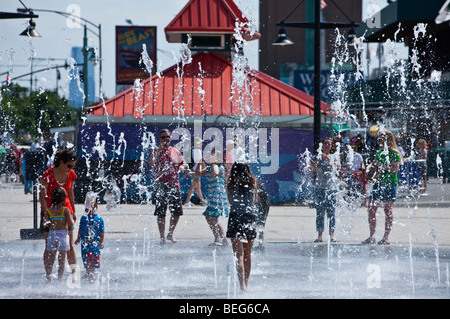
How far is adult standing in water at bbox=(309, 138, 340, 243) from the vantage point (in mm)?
11039

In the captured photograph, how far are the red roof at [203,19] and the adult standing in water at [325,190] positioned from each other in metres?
9.51

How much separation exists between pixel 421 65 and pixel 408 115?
2777 mm

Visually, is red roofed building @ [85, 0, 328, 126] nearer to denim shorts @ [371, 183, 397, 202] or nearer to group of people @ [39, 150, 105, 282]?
denim shorts @ [371, 183, 397, 202]

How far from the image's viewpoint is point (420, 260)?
9.48 meters

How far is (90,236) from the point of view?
793 cm

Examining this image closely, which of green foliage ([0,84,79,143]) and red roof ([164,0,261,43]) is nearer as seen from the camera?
red roof ([164,0,261,43])

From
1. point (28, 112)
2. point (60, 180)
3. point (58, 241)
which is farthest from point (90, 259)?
point (28, 112)

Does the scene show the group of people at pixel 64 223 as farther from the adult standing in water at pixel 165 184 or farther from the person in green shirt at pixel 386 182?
the person in green shirt at pixel 386 182

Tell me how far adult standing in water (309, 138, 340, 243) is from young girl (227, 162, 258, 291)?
3.71 meters

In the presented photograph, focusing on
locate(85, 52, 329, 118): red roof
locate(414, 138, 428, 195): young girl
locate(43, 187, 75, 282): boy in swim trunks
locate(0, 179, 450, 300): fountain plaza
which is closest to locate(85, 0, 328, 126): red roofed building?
locate(85, 52, 329, 118): red roof
